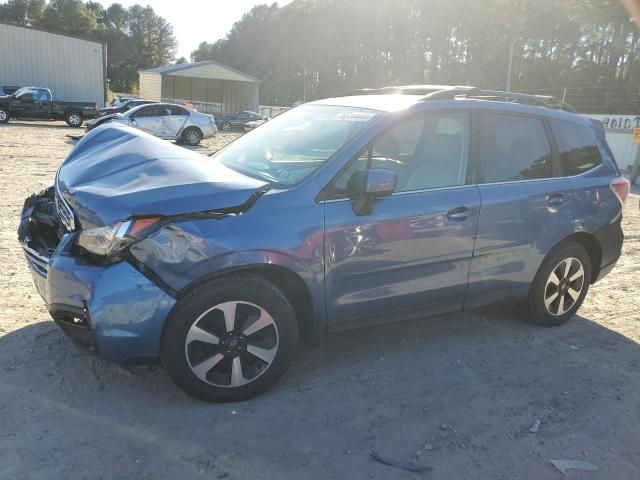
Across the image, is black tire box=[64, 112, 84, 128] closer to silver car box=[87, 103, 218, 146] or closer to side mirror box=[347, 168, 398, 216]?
silver car box=[87, 103, 218, 146]

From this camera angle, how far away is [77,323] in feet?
9.61

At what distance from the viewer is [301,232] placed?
3086mm

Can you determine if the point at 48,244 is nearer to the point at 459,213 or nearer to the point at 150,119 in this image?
the point at 459,213

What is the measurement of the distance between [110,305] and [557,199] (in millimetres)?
3204

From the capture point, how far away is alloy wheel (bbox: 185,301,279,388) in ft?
9.74

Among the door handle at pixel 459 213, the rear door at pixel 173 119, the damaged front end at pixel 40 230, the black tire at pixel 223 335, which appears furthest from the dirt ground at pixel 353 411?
the rear door at pixel 173 119

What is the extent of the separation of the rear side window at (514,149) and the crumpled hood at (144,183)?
1.71 meters

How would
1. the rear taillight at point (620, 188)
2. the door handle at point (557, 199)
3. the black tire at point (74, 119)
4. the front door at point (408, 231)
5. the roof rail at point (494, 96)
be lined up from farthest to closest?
the black tire at point (74, 119)
the rear taillight at point (620, 188)
the door handle at point (557, 199)
the roof rail at point (494, 96)
the front door at point (408, 231)

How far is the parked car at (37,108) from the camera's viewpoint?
999 inches

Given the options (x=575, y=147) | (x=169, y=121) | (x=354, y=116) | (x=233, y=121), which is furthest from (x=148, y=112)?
(x=575, y=147)

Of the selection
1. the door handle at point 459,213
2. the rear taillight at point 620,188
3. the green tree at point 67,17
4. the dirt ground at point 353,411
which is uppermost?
the green tree at point 67,17

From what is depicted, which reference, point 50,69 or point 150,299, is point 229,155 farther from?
point 50,69

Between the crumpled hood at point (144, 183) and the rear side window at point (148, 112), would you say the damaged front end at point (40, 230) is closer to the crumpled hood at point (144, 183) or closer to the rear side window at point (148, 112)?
the crumpled hood at point (144, 183)

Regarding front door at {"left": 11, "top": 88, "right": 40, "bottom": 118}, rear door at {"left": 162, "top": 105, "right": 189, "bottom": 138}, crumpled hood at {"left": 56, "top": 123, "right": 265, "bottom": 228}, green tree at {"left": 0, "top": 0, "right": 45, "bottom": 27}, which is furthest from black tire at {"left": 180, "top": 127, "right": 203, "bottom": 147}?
green tree at {"left": 0, "top": 0, "right": 45, "bottom": 27}
